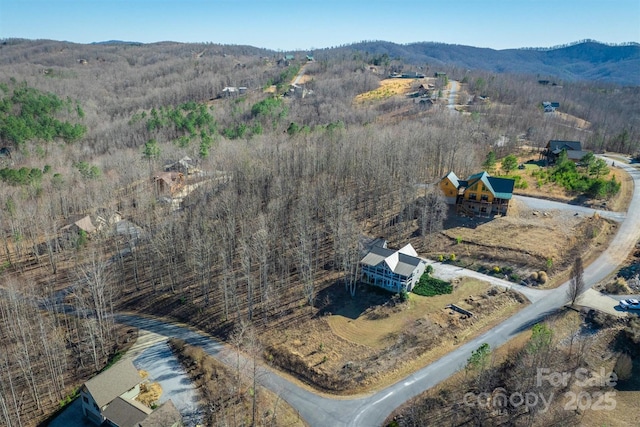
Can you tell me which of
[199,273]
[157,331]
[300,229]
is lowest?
[157,331]

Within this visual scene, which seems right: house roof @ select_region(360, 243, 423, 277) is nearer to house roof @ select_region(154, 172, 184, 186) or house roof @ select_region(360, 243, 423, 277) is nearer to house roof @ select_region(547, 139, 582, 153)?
house roof @ select_region(154, 172, 184, 186)

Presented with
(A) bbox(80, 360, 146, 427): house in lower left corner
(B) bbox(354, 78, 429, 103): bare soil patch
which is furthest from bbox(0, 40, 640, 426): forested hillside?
(B) bbox(354, 78, 429, 103): bare soil patch

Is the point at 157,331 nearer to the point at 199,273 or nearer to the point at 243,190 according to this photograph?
the point at 199,273

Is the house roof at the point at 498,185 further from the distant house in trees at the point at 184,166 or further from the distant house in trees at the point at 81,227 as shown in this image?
the distant house in trees at the point at 81,227

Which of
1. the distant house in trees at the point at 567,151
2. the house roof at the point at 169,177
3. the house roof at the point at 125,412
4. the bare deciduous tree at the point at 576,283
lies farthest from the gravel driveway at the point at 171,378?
the distant house in trees at the point at 567,151

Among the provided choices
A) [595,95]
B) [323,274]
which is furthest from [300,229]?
[595,95]

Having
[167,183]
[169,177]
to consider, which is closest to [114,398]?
[167,183]
